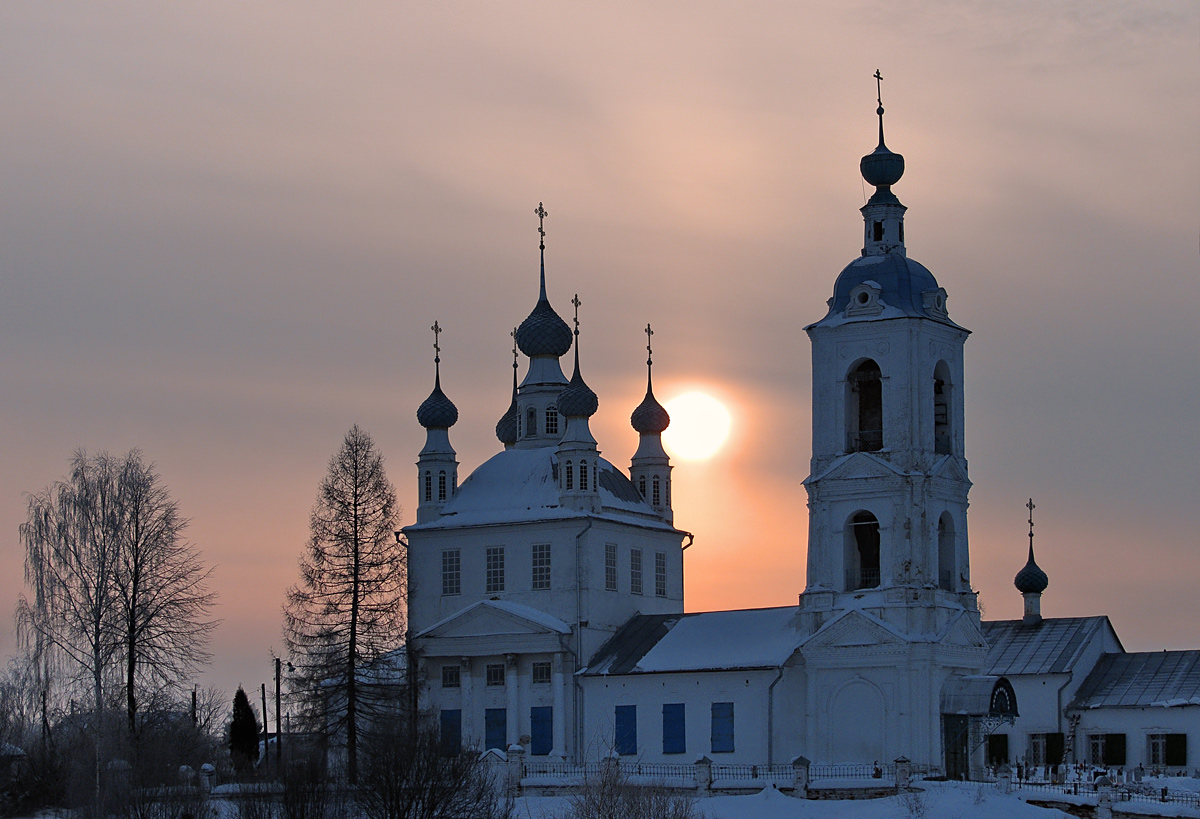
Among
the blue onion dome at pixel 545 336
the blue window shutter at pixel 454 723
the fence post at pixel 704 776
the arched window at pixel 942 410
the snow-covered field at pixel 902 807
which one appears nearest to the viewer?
the snow-covered field at pixel 902 807

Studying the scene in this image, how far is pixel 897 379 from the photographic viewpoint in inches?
2162

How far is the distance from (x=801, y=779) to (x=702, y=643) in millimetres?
7685

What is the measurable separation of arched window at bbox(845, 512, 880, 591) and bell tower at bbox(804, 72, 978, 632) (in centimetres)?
3

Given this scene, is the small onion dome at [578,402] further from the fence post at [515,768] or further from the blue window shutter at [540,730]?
the fence post at [515,768]

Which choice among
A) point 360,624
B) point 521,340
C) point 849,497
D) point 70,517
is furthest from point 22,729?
point 849,497

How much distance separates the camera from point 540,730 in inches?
2285

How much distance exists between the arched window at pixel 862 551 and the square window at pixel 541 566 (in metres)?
8.15

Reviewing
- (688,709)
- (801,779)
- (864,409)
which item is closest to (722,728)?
(688,709)

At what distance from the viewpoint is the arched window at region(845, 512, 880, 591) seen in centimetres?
5531

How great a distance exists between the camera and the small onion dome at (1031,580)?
221 feet

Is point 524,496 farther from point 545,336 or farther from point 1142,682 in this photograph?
point 1142,682

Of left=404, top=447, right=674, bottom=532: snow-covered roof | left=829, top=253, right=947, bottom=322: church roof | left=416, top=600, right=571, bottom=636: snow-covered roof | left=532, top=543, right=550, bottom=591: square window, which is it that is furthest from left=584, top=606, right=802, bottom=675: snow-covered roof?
left=829, top=253, right=947, bottom=322: church roof

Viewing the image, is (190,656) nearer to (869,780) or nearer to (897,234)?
(869,780)

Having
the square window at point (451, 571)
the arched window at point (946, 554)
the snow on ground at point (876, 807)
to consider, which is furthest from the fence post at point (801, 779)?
the square window at point (451, 571)
